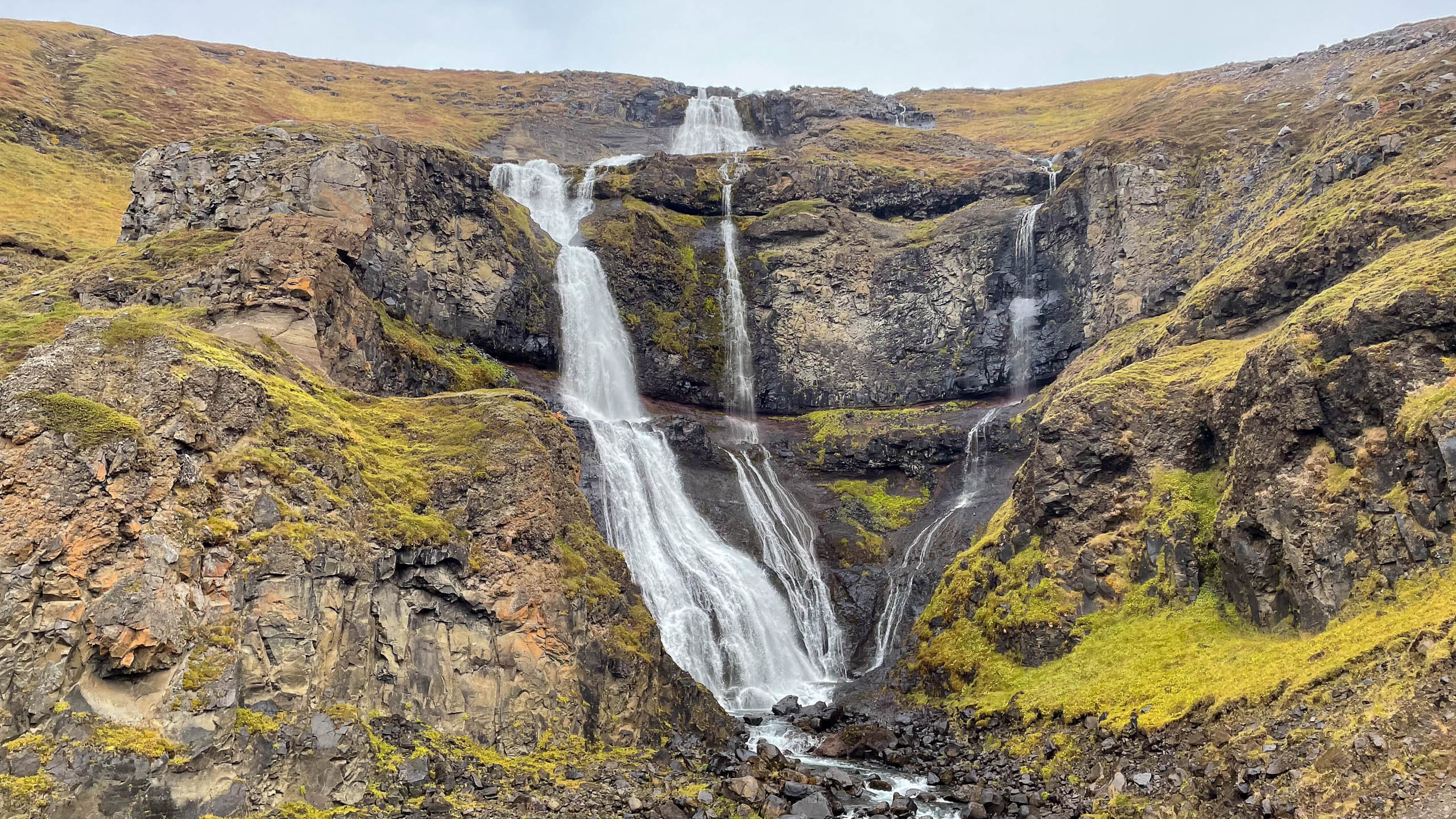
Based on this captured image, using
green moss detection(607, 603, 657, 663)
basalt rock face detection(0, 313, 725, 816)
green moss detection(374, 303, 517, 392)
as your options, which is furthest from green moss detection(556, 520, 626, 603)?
green moss detection(374, 303, 517, 392)

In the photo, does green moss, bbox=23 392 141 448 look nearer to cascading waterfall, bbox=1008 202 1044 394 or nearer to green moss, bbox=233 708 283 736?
green moss, bbox=233 708 283 736

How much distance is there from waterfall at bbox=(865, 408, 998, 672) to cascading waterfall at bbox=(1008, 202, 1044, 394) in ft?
12.5

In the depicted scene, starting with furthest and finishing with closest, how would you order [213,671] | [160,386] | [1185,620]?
[1185,620], [160,386], [213,671]

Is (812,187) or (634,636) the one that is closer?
(634,636)

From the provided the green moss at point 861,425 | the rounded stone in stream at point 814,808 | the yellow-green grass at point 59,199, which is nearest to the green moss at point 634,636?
the rounded stone in stream at point 814,808

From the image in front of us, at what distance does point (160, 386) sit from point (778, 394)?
37963 mm

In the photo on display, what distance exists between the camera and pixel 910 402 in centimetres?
5084

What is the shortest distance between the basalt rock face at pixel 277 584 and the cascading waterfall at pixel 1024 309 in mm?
33746

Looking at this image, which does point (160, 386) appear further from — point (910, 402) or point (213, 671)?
point (910, 402)

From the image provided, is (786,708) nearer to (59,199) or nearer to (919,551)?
(919,551)

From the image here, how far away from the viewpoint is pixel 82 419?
571 inches

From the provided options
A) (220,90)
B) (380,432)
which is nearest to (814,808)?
(380,432)

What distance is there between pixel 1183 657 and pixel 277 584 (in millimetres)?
20744

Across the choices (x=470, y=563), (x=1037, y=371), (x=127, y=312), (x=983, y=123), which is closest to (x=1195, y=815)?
(x=470, y=563)
